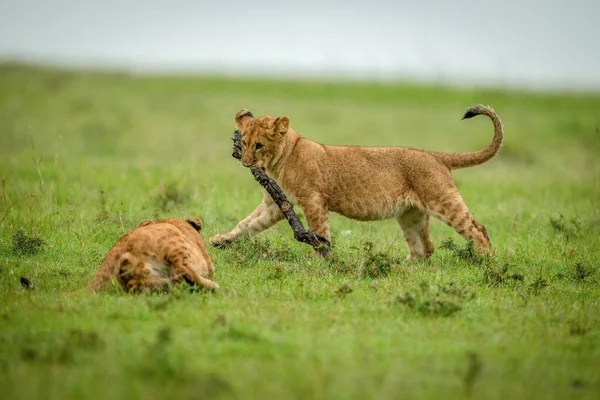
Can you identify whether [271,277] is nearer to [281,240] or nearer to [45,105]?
[281,240]

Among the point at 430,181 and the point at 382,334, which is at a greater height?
the point at 430,181

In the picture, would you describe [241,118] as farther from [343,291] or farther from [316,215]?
[343,291]

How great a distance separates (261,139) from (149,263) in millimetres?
2809

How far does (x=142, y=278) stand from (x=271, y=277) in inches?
55.7

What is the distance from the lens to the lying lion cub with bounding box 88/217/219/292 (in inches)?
266

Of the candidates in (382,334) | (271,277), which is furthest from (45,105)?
(382,334)

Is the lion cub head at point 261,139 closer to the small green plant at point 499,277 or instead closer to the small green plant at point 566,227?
the small green plant at point 499,277

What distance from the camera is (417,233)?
9625mm

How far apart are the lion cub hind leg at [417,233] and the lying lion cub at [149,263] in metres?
3.23

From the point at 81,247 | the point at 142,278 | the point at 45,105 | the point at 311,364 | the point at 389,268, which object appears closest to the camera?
the point at 311,364

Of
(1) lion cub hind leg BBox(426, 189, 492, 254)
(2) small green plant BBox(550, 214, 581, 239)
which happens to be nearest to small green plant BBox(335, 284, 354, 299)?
(1) lion cub hind leg BBox(426, 189, 492, 254)

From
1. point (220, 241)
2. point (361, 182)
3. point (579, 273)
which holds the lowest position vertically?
point (220, 241)

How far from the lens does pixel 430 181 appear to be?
9281 mm

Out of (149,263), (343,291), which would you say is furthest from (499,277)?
(149,263)
